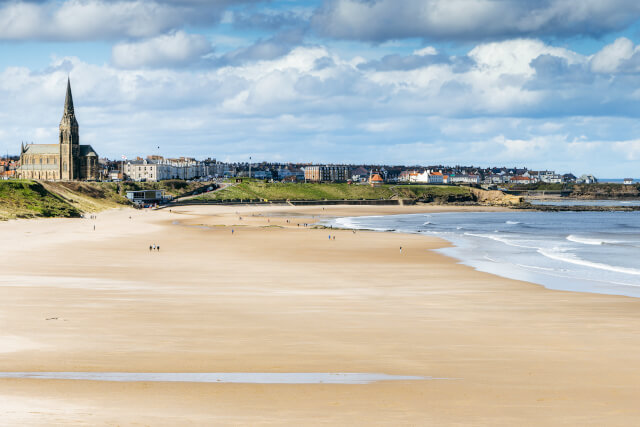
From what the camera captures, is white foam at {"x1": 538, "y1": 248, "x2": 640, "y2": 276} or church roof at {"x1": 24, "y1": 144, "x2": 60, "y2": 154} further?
church roof at {"x1": 24, "y1": 144, "x2": 60, "y2": 154}

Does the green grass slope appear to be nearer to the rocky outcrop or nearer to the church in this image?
the church

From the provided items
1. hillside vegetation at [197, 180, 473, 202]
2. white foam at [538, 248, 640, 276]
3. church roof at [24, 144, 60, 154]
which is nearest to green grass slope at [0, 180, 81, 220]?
white foam at [538, 248, 640, 276]

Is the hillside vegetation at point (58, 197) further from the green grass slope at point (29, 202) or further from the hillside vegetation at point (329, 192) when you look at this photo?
the hillside vegetation at point (329, 192)

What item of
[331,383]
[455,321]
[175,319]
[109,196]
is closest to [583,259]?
[455,321]

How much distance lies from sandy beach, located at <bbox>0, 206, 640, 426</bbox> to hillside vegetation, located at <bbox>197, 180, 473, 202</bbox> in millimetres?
135283

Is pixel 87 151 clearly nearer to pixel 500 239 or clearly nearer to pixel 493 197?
pixel 493 197

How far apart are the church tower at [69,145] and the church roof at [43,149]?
388cm

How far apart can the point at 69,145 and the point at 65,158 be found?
12.4 ft

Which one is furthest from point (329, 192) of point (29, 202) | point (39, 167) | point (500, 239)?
point (500, 239)

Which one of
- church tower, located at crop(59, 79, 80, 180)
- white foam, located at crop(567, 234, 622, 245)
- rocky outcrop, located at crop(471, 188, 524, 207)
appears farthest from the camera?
rocky outcrop, located at crop(471, 188, 524, 207)

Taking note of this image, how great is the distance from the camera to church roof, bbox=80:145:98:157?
179250 mm

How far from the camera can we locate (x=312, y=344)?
18625 millimetres

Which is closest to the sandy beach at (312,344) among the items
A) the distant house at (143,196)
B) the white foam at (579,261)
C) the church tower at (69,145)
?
the white foam at (579,261)

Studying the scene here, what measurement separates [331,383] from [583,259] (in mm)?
38448
